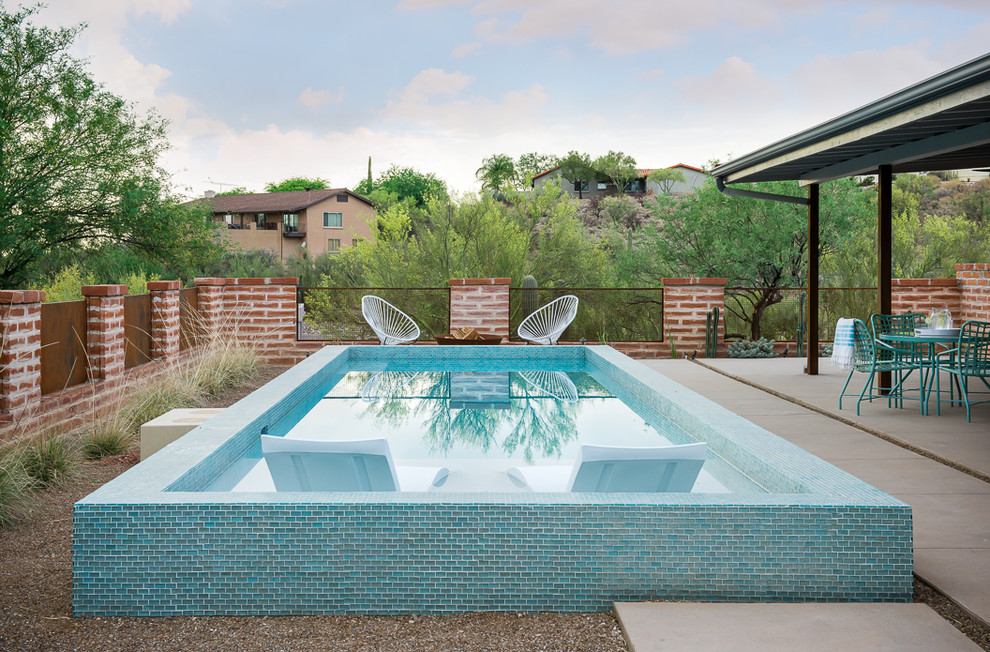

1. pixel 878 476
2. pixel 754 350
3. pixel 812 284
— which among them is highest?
pixel 812 284

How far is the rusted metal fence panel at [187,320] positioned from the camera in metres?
9.89

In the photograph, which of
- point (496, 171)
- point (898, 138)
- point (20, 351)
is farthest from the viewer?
point (496, 171)

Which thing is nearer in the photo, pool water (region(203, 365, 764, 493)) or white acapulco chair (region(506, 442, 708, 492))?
white acapulco chair (region(506, 442, 708, 492))

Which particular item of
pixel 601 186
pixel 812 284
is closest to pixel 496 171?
pixel 601 186

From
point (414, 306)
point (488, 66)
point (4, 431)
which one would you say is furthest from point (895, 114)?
point (488, 66)

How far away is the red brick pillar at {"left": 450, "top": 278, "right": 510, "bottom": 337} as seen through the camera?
A: 1130cm

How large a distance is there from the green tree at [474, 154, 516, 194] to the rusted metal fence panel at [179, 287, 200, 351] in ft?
133

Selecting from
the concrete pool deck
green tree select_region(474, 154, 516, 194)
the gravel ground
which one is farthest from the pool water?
green tree select_region(474, 154, 516, 194)

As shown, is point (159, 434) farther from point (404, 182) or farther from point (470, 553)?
point (404, 182)

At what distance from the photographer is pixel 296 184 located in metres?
66.9

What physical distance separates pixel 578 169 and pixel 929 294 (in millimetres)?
38438

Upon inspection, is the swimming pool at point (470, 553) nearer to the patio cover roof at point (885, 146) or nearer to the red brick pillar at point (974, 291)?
the patio cover roof at point (885, 146)

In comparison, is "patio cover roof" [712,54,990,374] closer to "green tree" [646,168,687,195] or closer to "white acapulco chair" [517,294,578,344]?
"white acapulco chair" [517,294,578,344]

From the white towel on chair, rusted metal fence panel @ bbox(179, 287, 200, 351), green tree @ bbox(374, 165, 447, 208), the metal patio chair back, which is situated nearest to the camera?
the metal patio chair back
